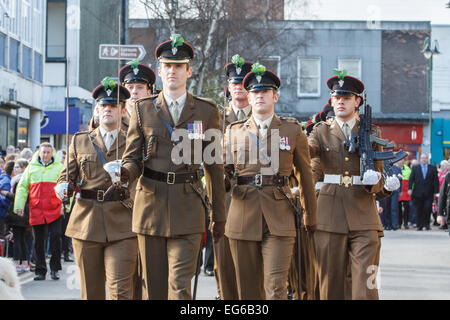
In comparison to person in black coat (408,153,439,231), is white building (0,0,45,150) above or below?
above

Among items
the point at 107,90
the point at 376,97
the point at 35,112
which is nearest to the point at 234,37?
the point at 35,112

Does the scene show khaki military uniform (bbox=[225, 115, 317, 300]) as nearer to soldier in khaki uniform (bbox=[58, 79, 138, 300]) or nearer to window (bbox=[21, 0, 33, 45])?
soldier in khaki uniform (bbox=[58, 79, 138, 300])

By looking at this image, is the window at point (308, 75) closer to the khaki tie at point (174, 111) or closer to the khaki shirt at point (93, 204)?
the khaki shirt at point (93, 204)

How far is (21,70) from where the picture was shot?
28.9m

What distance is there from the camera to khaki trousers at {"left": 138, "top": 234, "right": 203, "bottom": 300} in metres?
7.14

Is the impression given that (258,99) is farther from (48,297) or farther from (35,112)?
(35,112)

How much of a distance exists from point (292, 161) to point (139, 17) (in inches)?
1099

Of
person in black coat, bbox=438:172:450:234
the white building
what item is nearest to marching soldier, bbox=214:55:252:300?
person in black coat, bbox=438:172:450:234

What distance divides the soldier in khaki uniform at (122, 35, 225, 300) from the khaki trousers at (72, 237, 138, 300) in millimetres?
821

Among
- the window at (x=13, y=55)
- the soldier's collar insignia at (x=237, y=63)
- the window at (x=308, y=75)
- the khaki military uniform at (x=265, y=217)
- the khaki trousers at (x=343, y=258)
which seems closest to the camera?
the khaki military uniform at (x=265, y=217)

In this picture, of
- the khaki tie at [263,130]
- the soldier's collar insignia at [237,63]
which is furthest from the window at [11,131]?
the khaki tie at [263,130]

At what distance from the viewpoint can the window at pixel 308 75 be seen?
4694cm

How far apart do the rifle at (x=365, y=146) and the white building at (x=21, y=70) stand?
58.5ft

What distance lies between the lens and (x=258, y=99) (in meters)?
8.75
